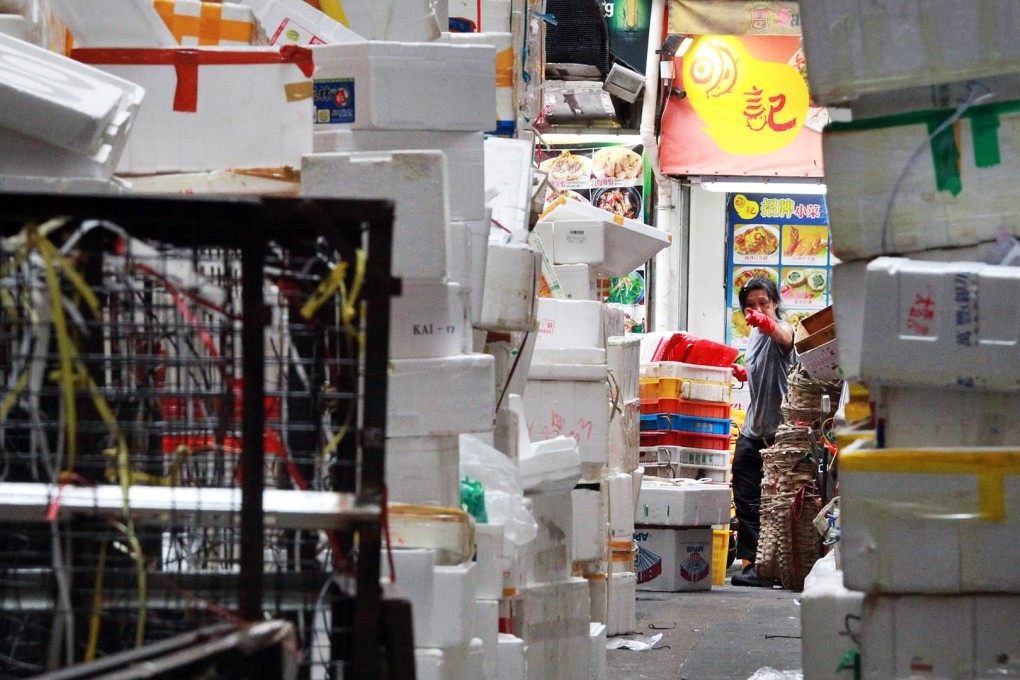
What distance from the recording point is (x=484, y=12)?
4.99m

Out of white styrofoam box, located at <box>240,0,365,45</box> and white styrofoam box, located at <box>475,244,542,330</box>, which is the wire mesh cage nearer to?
white styrofoam box, located at <box>240,0,365,45</box>

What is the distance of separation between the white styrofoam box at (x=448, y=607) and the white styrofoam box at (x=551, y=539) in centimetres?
149

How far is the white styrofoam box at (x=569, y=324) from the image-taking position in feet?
18.9

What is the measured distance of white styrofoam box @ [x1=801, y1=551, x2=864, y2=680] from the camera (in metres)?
2.95

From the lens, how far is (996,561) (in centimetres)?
280

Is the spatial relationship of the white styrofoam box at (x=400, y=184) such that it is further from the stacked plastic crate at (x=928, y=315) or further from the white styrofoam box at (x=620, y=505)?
the white styrofoam box at (x=620, y=505)

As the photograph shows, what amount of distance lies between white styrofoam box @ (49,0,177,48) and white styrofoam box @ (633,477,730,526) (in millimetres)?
4944

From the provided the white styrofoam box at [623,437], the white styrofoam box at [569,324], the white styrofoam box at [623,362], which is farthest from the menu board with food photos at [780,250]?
the white styrofoam box at [569,324]

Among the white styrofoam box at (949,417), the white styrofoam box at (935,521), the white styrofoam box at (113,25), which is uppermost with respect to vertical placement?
the white styrofoam box at (113,25)

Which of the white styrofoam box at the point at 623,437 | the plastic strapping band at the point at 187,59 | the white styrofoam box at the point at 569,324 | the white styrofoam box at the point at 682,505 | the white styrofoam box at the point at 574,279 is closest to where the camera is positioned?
the plastic strapping band at the point at 187,59

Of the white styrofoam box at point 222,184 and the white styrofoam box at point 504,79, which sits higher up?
the white styrofoam box at point 504,79

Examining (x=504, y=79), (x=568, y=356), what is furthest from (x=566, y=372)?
(x=504, y=79)

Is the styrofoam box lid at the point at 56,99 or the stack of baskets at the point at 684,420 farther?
the stack of baskets at the point at 684,420

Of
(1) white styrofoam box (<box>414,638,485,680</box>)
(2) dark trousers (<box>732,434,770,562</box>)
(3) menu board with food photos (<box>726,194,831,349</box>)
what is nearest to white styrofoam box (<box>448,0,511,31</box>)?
(1) white styrofoam box (<box>414,638,485,680</box>)
